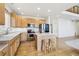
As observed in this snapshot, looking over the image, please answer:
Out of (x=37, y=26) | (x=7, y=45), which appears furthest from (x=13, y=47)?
(x=37, y=26)

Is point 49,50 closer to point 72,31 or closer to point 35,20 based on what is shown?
point 35,20

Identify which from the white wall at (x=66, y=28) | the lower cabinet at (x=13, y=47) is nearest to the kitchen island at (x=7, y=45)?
the lower cabinet at (x=13, y=47)

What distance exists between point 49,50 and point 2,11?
8.97 feet

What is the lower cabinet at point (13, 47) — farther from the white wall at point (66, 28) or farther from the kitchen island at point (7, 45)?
the white wall at point (66, 28)

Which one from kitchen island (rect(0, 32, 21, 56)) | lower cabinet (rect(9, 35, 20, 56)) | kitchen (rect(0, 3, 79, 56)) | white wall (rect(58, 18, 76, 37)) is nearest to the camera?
kitchen island (rect(0, 32, 21, 56))

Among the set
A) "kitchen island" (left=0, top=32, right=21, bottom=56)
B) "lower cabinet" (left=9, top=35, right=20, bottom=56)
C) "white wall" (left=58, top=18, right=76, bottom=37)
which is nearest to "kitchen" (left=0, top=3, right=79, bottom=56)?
"white wall" (left=58, top=18, right=76, bottom=37)

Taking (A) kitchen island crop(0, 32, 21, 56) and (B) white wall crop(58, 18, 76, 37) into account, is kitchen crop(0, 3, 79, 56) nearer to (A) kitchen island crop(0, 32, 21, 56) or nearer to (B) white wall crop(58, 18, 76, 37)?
(B) white wall crop(58, 18, 76, 37)

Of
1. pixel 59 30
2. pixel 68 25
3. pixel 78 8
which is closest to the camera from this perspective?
pixel 78 8

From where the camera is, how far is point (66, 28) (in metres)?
10.7

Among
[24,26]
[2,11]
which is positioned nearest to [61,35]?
[24,26]

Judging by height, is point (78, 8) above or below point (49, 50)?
above

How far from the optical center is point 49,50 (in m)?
4.29

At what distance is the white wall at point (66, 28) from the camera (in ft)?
33.0

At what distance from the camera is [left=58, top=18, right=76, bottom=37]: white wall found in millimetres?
10062
